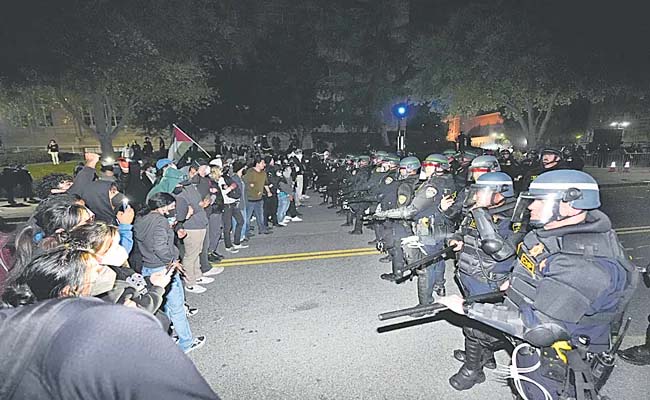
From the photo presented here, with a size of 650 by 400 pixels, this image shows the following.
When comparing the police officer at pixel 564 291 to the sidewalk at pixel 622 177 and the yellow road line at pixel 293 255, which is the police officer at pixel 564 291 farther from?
the sidewalk at pixel 622 177

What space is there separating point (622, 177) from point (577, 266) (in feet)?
71.2

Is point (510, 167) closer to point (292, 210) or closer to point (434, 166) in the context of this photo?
point (292, 210)

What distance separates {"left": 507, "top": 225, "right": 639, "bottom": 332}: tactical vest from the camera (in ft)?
7.34

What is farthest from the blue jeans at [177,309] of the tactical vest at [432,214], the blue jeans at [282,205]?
the blue jeans at [282,205]

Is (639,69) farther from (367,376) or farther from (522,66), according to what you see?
(367,376)

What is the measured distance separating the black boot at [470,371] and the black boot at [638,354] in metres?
1.55

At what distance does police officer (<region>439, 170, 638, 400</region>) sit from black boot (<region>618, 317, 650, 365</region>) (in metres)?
1.93

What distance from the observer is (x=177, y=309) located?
14.1 feet

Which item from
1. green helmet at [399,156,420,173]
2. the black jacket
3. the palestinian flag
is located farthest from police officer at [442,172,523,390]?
the palestinian flag

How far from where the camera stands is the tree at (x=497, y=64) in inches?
755

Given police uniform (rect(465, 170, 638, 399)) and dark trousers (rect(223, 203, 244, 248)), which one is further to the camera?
dark trousers (rect(223, 203, 244, 248))

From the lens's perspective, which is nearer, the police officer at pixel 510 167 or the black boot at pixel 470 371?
the black boot at pixel 470 371

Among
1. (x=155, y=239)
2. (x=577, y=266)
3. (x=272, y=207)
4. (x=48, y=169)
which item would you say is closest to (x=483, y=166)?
(x=577, y=266)

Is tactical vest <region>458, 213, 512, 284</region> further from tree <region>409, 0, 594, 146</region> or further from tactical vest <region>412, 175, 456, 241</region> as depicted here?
tree <region>409, 0, 594, 146</region>
